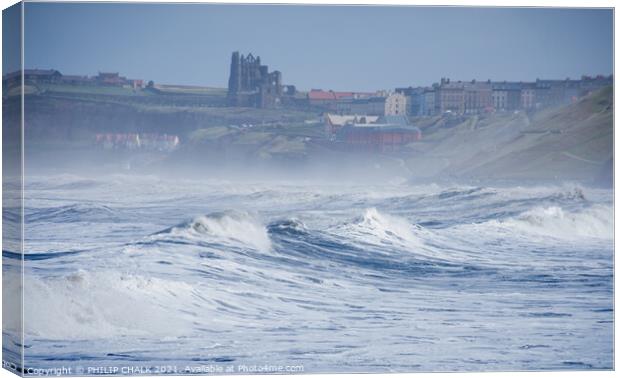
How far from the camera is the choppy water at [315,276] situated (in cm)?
1049

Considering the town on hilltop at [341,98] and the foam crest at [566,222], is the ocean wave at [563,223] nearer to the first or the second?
the foam crest at [566,222]

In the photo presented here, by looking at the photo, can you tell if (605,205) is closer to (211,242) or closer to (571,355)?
(571,355)

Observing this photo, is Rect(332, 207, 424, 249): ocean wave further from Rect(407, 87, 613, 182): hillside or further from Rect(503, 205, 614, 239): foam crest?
Rect(503, 205, 614, 239): foam crest

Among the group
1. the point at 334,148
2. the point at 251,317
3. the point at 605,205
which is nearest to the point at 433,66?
the point at 334,148

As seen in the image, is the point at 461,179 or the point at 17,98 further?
the point at 461,179

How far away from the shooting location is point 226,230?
11039 mm

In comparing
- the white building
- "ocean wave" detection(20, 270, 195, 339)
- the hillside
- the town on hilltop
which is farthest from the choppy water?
the white building

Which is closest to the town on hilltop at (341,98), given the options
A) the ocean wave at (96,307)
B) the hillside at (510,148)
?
the hillside at (510,148)

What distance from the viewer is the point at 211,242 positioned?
36.1ft

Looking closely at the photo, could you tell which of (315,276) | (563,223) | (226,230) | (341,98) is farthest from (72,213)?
(563,223)

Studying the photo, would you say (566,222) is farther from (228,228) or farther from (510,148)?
(228,228)

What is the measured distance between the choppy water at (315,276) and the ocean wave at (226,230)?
12 millimetres

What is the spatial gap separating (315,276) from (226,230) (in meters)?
0.87

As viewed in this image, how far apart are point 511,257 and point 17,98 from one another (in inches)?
176
